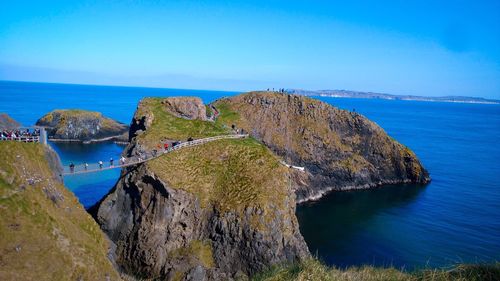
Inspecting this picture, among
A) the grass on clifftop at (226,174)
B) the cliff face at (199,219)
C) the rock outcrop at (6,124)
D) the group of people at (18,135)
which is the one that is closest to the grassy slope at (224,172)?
the grass on clifftop at (226,174)

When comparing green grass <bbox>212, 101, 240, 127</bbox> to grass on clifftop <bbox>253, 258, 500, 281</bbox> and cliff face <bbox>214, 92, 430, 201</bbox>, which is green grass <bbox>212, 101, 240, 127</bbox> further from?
grass on clifftop <bbox>253, 258, 500, 281</bbox>

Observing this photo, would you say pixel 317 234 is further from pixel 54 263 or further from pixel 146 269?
pixel 54 263

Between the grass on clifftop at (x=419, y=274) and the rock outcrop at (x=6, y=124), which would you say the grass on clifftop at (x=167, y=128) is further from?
the grass on clifftop at (x=419, y=274)

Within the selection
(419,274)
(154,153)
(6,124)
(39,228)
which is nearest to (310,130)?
(154,153)

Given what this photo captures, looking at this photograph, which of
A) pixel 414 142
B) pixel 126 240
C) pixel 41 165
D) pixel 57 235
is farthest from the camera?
→ pixel 414 142

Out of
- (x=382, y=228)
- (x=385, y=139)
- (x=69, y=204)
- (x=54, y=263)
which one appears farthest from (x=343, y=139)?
(x=54, y=263)

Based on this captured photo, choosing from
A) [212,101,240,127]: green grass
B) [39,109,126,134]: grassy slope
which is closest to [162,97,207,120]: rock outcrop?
[212,101,240,127]: green grass
